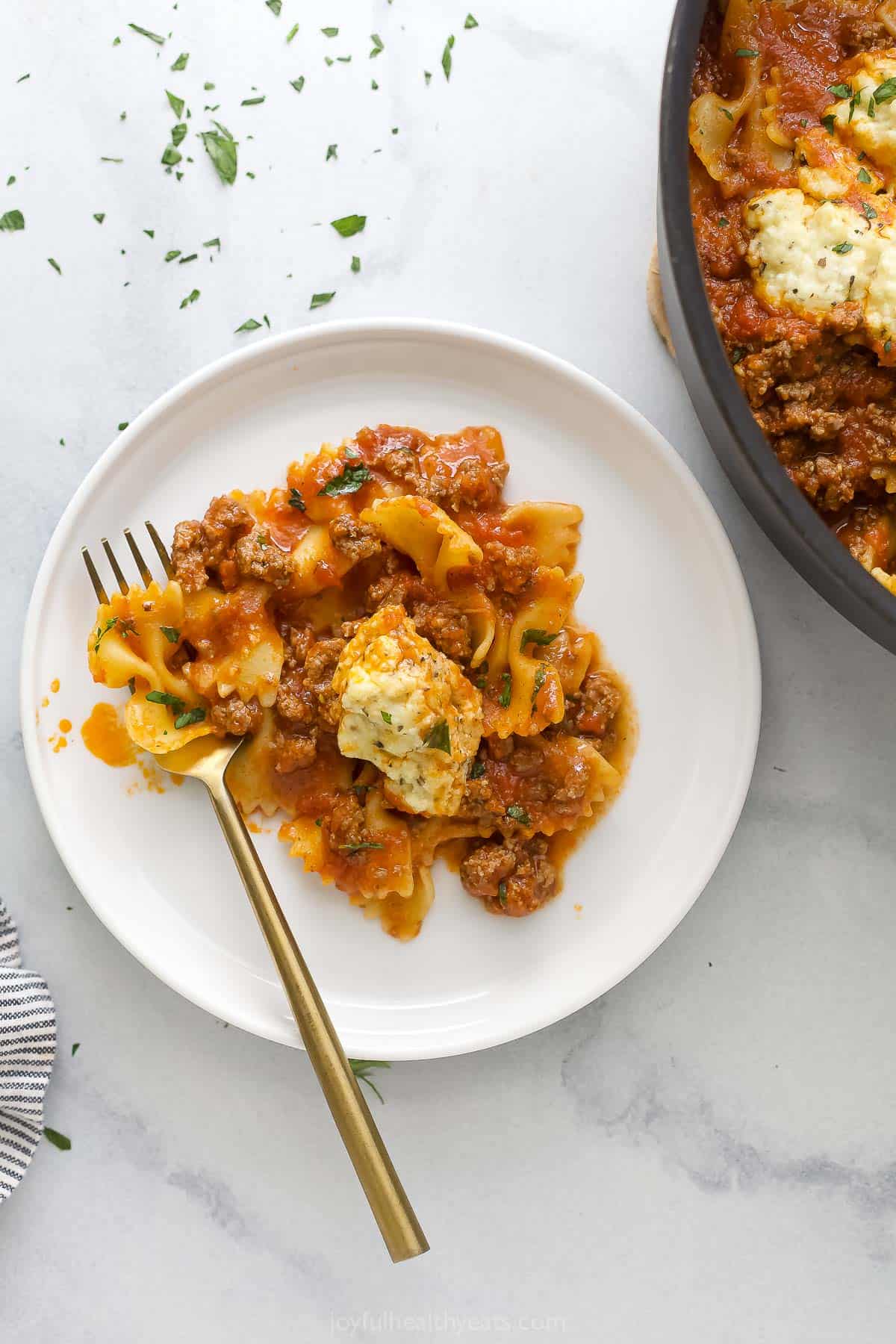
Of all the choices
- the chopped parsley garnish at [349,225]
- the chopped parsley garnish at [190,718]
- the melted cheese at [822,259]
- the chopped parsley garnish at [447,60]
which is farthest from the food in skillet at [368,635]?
the chopped parsley garnish at [447,60]

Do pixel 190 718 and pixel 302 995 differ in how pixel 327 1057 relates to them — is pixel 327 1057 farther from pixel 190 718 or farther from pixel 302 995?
pixel 190 718

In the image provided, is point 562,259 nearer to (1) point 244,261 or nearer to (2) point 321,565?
(1) point 244,261

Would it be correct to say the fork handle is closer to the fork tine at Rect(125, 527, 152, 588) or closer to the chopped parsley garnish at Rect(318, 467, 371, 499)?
the fork tine at Rect(125, 527, 152, 588)

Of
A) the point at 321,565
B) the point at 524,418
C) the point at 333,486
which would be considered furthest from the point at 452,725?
the point at 524,418

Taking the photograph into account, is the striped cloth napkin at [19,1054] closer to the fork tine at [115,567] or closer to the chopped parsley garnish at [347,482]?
the fork tine at [115,567]

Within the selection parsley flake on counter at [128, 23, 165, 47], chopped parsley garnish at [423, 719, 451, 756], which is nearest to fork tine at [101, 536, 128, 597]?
chopped parsley garnish at [423, 719, 451, 756]

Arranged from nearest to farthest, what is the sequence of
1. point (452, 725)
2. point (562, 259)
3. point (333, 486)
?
1. point (452, 725)
2. point (333, 486)
3. point (562, 259)

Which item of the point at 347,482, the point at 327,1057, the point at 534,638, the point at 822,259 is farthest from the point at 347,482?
the point at 327,1057
